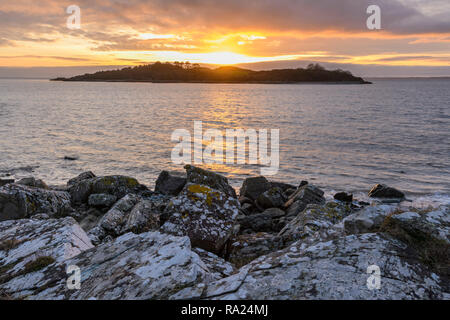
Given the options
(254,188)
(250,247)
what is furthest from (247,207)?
(250,247)

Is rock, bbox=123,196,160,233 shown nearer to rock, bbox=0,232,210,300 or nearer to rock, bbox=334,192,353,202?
rock, bbox=0,232,210,300

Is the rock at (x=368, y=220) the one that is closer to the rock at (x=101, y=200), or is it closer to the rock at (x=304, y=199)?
the rock at (x=304, y=199)

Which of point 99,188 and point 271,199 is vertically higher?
point 99,188

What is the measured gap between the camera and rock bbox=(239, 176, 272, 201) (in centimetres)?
1747

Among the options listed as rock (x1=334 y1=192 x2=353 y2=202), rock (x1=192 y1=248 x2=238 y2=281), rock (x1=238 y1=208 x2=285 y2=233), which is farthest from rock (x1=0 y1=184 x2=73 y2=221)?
rock (x1=334 y1=192 x2=353 y2=202)

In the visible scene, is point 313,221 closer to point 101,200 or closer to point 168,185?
point 101,200

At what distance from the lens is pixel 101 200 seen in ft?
46.3

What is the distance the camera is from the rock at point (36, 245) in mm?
4859

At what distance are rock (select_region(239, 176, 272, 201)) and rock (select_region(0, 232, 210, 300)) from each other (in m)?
12.6

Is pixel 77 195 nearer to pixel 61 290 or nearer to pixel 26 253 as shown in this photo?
pixel 26 253

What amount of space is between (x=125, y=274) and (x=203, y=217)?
3362 millimetres

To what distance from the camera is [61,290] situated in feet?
13.8

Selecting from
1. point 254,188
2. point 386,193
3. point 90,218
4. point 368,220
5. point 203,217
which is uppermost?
point 368,220

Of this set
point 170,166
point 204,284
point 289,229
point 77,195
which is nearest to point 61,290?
point 204,284
